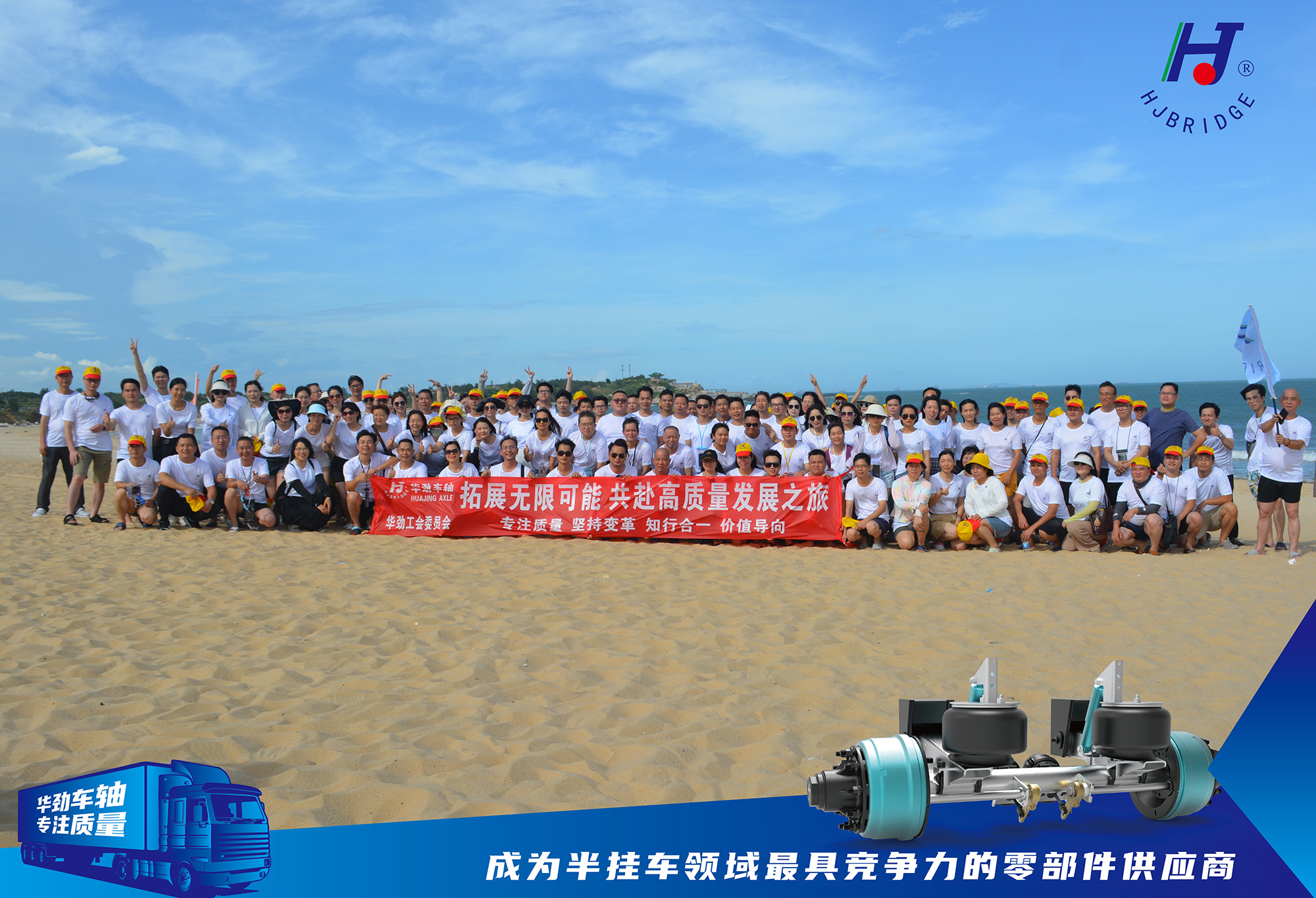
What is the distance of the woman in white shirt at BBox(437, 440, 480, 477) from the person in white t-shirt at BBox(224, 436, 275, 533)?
202 centimetres

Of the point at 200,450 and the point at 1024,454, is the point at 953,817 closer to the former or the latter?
the point at 1024,454

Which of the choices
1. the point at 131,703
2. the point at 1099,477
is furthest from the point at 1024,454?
the point at 131,703

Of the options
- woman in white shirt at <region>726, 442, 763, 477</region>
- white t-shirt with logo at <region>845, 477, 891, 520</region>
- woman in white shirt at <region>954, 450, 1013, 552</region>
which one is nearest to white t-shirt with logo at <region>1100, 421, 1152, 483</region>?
woman in white shirt at <region>954, 450, 1013, 552</region>

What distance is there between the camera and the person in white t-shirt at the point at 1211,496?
8.90 m

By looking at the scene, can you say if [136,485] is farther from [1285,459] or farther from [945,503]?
[1285,459]

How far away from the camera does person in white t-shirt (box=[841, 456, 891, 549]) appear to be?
30.0ft

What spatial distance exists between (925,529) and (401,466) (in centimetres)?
618

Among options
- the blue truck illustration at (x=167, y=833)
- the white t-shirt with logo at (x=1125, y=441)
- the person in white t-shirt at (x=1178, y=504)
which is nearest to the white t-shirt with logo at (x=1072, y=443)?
the white t-shirt with logo at (x=1125, y=441)

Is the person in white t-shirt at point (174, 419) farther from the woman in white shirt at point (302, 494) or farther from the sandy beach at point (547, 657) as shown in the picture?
the sandy beach at point (547, 657)

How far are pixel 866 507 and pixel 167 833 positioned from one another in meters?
7.85

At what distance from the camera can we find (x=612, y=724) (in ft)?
13.1

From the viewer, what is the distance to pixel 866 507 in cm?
932

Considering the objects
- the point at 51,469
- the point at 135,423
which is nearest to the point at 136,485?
the point at 135,423

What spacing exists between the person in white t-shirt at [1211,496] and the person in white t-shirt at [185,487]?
11.0 metres
